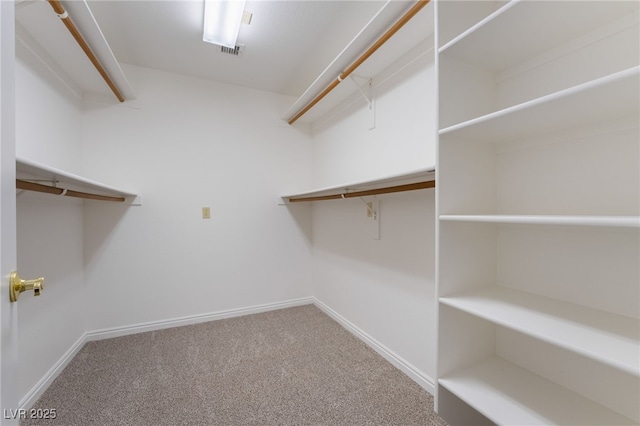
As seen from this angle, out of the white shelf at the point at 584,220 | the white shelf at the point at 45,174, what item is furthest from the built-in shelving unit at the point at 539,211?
the white shelf at the point at 45,174

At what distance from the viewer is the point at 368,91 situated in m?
2.12

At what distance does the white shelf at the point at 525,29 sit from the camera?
2.65 feet

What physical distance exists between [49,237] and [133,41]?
1635 millimetres

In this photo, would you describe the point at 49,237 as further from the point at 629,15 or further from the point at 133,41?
the point at 629,15

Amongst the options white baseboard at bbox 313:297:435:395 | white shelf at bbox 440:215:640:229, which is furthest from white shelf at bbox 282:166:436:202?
white baseboard at bbox 313:297:435:395

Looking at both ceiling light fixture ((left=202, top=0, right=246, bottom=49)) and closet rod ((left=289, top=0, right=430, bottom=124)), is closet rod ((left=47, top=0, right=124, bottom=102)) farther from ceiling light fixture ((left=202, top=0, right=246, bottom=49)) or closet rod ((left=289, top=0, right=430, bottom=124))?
closet rod ((left=289, top=0, right=430, bottom=124))

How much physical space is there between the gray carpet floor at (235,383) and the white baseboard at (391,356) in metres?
0.04

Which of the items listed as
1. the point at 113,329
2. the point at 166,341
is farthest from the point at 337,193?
the point at 113,329

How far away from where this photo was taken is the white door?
575 mm

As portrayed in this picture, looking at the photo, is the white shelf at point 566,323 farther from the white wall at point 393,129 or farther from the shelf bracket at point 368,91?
the shelf bracket at point 368,91

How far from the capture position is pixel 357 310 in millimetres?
2336

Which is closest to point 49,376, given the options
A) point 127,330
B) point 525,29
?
point 127,330

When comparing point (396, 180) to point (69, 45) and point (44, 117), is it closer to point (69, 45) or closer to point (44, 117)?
point (69, 45)

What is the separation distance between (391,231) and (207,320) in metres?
2.12
